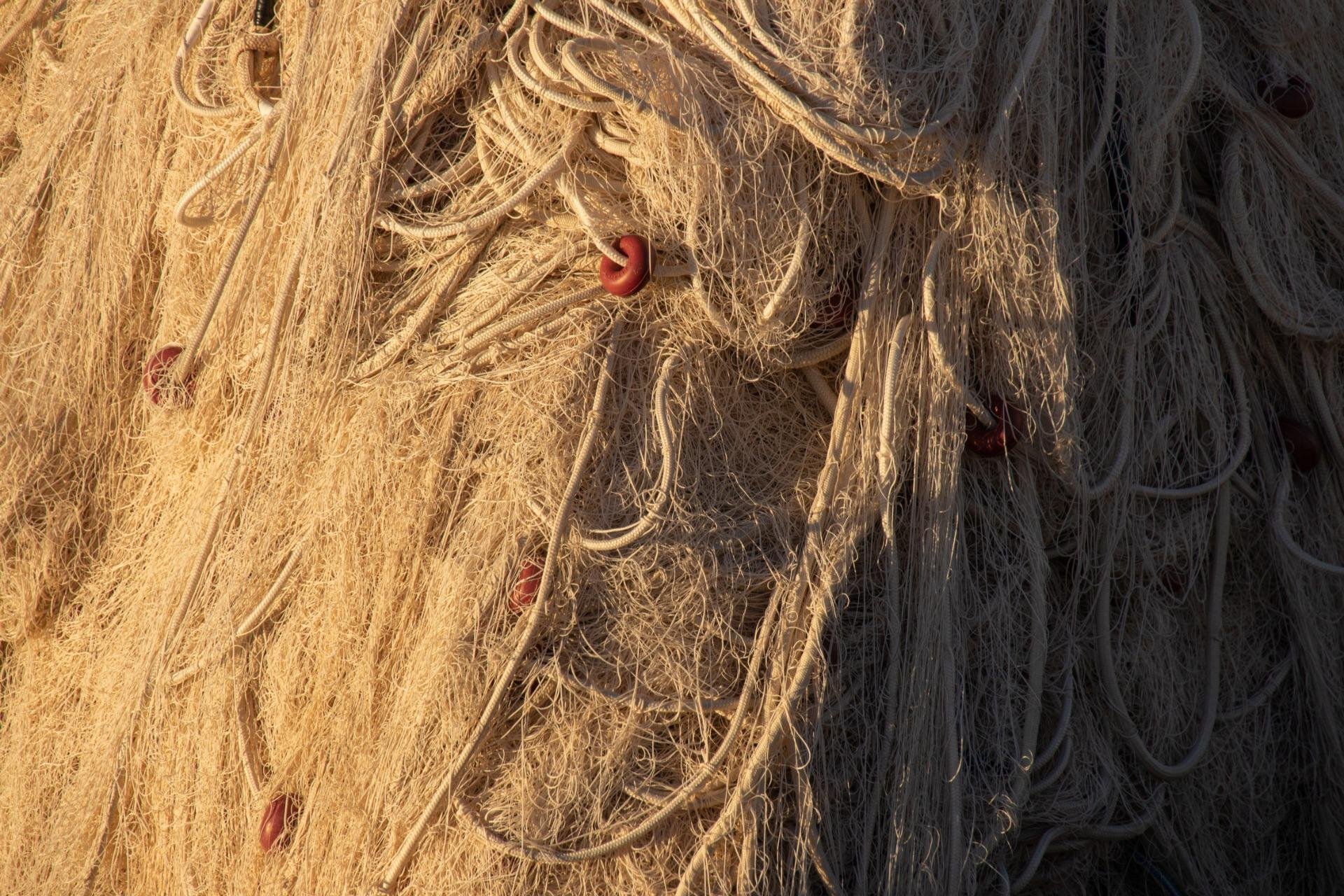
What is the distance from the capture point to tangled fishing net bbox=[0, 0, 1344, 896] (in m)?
1.68

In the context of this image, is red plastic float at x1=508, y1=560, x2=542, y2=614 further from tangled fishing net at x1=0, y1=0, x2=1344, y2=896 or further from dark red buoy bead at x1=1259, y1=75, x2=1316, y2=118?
dark red buoy bead at x1=1259, y1=75, x2=1316, y2=118

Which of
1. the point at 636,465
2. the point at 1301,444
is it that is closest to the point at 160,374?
the point at 636,465

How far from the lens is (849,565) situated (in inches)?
68.7

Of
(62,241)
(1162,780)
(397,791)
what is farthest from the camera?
(62,241)

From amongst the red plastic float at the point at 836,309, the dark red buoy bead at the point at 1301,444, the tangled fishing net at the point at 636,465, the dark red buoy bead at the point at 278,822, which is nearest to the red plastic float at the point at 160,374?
the tangled fishing net at the point at 636,465

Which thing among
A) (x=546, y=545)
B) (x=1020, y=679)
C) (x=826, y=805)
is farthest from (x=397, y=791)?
(x=1020, y=679)

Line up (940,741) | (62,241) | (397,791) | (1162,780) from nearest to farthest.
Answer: (397,791) → (940,741) → (1162,780) → (62,241)

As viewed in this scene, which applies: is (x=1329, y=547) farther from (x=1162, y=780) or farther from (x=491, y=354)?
(x=491, y=354)

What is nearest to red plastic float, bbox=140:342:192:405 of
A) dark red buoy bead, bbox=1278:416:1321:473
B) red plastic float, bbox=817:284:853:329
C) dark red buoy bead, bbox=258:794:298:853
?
dark red buoy bead, bbox=258:794:298:853

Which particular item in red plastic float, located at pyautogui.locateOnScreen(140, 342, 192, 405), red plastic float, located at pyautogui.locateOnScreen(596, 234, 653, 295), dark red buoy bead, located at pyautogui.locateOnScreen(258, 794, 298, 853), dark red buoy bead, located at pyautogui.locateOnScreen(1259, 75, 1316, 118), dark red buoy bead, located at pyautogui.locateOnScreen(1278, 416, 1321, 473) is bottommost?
dark red buoy bead, located at pyautogui.locateOnScreen(1278, 416, 1321, 473)

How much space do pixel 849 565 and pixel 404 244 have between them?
83cm

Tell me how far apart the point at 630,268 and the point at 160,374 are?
0.87 m

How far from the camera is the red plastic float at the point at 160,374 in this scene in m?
2.02

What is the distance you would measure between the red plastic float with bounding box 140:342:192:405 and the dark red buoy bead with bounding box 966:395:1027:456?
1.28 m
